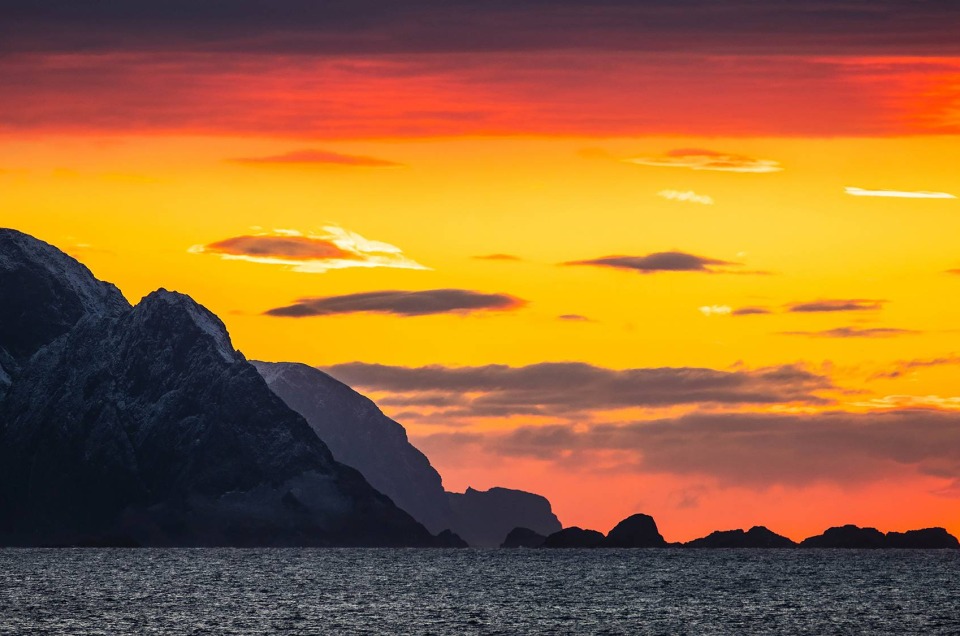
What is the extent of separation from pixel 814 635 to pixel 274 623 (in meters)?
63.5

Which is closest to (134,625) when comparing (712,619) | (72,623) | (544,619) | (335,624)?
(72,623)

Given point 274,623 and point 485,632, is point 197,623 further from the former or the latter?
point 485,632

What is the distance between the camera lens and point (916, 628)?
607 ft

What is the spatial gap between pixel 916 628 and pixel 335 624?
228 feet

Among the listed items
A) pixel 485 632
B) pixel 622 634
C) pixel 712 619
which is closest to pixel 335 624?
pixel 485 632

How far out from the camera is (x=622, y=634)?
586ft

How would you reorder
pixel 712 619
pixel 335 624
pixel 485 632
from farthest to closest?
pixel 712 619, pixel 335 624, pixel 485 632

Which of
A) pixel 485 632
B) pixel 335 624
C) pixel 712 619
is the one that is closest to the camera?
pixel 485 632

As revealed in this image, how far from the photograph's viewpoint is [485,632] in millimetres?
176250

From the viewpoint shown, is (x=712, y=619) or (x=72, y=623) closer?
(x=72, y=623)

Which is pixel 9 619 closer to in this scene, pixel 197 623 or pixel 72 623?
pixel 72 623

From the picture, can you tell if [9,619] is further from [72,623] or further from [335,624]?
[335,624]

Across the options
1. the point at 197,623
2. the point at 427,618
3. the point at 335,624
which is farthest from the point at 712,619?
the point at 197,623

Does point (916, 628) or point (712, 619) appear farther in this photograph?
point (712, 619)
